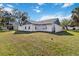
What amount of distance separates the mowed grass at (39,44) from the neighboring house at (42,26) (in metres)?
0.07

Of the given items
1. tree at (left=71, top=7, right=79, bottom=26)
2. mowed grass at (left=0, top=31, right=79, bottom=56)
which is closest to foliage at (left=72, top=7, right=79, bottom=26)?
tree at (left=71, top=7, right=79, bottom=26)

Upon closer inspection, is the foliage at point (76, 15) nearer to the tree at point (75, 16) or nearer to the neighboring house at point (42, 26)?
the tree at point (75, 16)

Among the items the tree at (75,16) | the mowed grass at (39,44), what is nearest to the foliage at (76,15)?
the tree at (75,16)

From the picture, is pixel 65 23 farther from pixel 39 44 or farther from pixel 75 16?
pixel 39 44

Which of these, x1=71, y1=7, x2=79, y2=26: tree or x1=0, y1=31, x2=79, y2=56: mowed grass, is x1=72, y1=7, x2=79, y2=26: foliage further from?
x1=0, y1=31, x2=79, y2=56: mowed grass

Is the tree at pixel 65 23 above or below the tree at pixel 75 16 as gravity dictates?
below

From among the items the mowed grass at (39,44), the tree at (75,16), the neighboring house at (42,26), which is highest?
the tree at (75,16)

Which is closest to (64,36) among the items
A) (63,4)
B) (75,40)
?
(75,40)

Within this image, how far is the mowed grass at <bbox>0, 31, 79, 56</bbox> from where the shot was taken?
2.83 metres

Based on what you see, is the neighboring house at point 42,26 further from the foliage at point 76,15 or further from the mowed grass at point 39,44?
the foliage at point 76,15

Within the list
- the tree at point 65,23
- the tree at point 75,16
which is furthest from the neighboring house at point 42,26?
the tree at point 75,16

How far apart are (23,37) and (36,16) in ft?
1.07

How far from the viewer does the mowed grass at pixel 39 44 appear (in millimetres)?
2830

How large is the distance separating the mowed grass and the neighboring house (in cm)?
7
